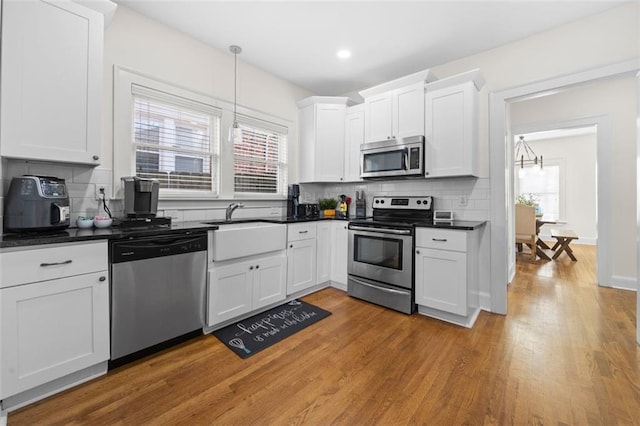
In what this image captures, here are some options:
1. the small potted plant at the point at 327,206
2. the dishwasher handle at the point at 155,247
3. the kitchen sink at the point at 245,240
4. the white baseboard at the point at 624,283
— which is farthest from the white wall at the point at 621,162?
the dishwasher handle at the point at 155,247

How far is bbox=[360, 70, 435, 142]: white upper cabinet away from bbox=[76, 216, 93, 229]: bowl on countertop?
294 cm

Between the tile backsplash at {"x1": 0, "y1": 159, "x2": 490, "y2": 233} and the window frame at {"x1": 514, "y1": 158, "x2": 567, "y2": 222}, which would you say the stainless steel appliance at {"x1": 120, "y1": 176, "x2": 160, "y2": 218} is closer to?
the tile backsplash at {"x1": 0, "y1": 159, "x2": 490, "y2": 233}

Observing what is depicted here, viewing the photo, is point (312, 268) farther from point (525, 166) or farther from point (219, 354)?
point (525, 166)

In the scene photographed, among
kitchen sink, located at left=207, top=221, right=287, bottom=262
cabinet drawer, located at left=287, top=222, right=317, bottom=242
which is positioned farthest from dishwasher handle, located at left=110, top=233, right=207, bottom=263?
cabinet drawer, located at left=287, top=222, right=317, bottom=242

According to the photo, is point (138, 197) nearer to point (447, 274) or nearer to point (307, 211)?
point (307, 211)

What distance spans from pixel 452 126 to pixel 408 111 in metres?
0.53

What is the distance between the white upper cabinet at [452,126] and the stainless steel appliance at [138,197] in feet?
8.91

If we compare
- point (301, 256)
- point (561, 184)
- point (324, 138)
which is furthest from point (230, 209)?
point (561, 184)

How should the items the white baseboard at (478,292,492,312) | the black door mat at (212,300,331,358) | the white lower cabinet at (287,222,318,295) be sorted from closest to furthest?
the black door mat at (212,300,331,358)
the white baseboard at (478,292,492,312)
the white lower cabinet at (287,222,318,295)

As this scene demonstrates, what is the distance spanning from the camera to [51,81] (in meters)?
1.79

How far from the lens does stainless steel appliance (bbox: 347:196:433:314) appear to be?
2.83m

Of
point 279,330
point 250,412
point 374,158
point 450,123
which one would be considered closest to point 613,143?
point 450,123

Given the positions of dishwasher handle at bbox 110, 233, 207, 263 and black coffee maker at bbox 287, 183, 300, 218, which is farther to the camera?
black coffee maker at bbox 287, 183, 300, 218

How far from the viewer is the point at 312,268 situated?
3344mm
